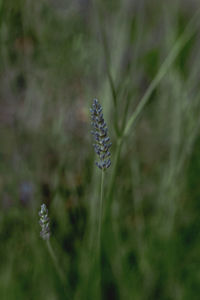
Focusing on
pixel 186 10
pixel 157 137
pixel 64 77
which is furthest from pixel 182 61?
pixel 186 10

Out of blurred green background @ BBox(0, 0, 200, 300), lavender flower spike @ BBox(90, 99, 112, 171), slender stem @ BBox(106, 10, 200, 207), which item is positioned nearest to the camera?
lavender flower spike @ BBox(90, 99, 112, 171)

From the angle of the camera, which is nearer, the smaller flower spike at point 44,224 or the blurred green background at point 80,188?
the smaller flower spike at point 44,224

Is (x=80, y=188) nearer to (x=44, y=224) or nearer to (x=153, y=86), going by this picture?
(x=153, y=86)

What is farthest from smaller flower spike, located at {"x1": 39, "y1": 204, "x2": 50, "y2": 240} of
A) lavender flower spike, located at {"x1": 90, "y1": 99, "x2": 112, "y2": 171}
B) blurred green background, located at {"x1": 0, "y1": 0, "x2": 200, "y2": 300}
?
blurred green background, located at {"x1": 0, "y1": 0, "x2": 200, "y2": 300}

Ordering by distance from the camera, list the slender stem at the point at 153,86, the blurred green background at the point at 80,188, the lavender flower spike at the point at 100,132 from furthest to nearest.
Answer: the blurred green background at the point at 80,188, the slender stem at the point at 153,86, the lavender flower spike at the point at 100,132

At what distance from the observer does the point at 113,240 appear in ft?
2.81

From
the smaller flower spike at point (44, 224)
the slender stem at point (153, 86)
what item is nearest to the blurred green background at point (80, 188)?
the slender stem at point (153, 86)

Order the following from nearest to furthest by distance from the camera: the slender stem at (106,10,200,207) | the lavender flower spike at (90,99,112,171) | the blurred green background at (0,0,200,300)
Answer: the lavender flower spike at (90,99,112,171), the slender stem at (106,10,200,207), the blurred green background at (0,0,200,300)

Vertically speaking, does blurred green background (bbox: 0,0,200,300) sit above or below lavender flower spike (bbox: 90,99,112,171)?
below

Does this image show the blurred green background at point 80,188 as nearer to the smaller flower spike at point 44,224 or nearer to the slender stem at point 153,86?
the slender stem at point 153,86

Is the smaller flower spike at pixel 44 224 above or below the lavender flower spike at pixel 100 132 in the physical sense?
below

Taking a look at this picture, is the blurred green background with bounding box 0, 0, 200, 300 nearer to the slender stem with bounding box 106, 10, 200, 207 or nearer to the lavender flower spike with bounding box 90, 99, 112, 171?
the slender stem with bounding box 106, 10, 200, 207

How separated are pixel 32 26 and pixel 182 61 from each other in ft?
1.86

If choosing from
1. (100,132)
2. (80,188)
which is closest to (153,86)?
(100,132)
